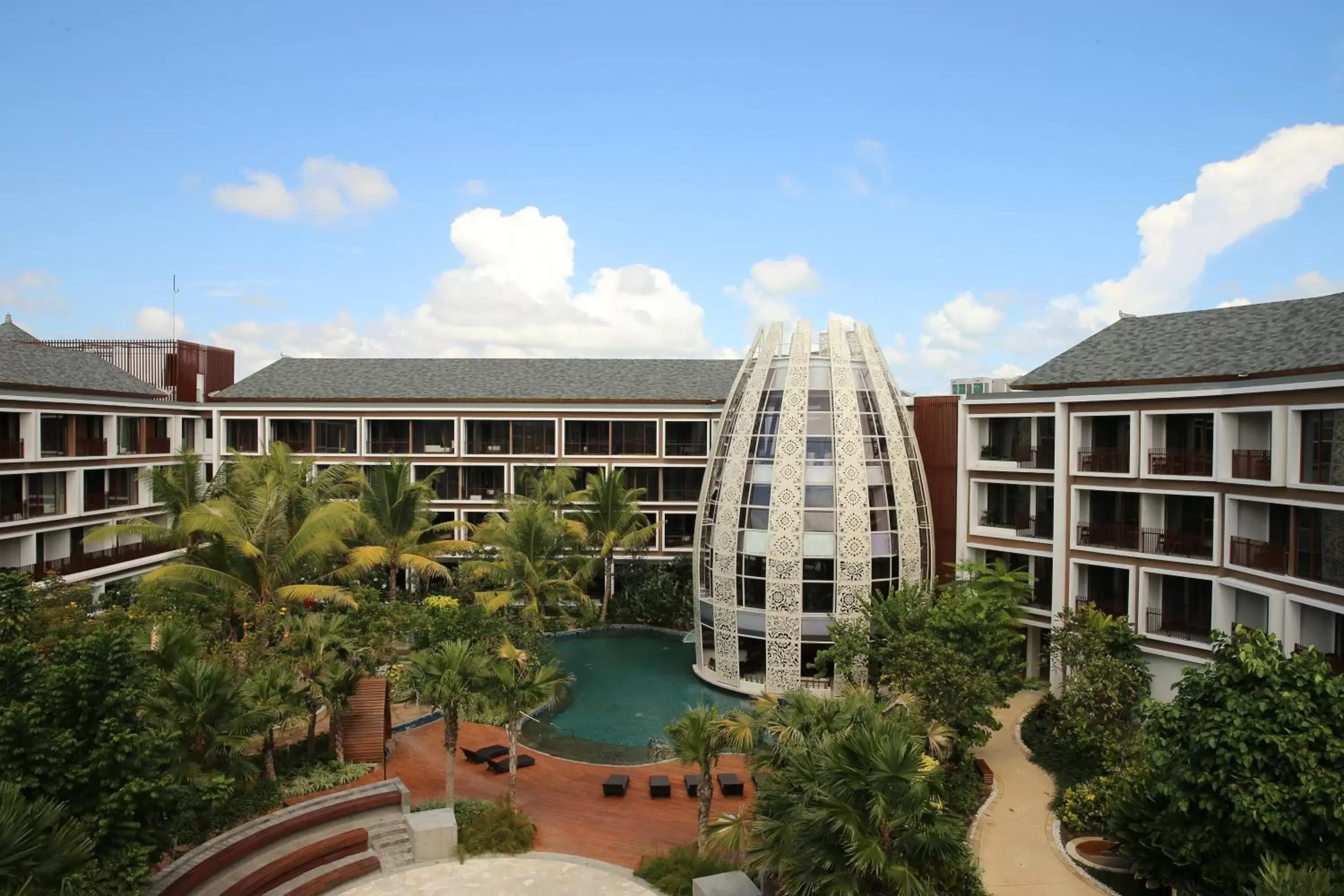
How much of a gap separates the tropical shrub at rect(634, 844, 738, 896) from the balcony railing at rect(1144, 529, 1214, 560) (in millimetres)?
17195

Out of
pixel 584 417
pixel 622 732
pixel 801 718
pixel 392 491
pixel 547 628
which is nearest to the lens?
pixel 801 718

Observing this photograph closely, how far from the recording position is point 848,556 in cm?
2881

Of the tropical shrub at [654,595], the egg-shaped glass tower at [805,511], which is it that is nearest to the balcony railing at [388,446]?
the tropical shrub at [654,595]

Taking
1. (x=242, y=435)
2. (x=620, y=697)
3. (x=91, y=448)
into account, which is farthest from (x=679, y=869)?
(x=242, y=435)

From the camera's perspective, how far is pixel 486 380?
4834 centimetres

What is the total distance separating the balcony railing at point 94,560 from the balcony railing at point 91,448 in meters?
4.06

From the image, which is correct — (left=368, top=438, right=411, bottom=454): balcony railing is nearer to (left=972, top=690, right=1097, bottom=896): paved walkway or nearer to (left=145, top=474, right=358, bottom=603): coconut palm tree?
(left=145, top=474, right=358, bottom=603): coconut palm tree

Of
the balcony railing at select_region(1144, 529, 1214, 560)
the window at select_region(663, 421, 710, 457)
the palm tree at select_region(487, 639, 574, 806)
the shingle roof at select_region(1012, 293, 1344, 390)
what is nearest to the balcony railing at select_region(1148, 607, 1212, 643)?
the balcony railing at select_region(1144, 529, 1214, 560)

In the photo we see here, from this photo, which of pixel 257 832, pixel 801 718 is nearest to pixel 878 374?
pixel 801 718

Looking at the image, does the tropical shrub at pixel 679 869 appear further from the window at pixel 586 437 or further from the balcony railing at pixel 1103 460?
the window at pixel 586 437

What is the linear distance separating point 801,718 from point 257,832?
11.0 metres

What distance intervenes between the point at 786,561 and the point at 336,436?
2784 cm

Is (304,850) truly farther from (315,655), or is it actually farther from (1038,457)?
(1038,457)

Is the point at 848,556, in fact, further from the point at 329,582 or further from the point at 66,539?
the point at 66,539
